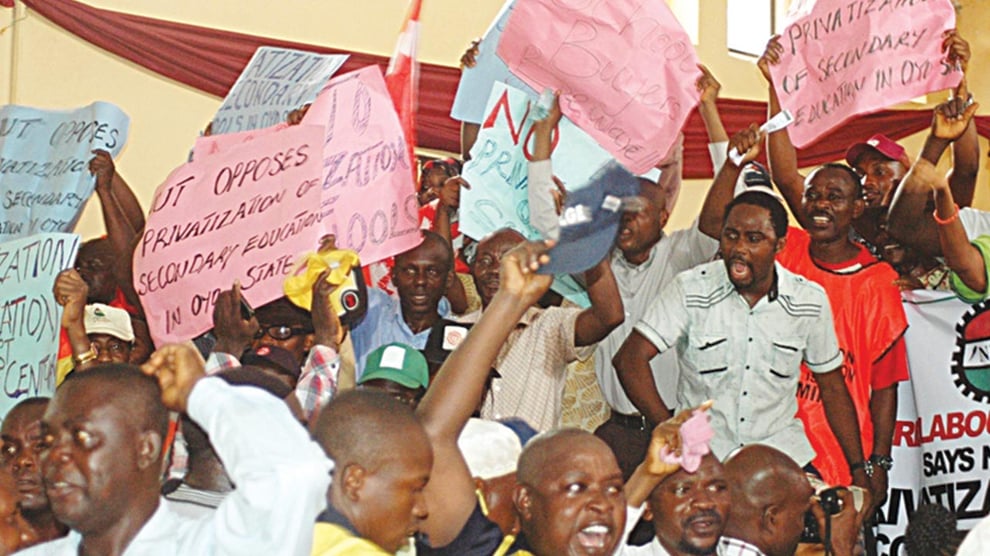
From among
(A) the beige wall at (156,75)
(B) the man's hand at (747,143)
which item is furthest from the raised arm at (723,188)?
(A) the beige wall at (156,75)

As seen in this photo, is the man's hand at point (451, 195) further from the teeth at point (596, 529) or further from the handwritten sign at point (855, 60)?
the teeth at point (596, 529)

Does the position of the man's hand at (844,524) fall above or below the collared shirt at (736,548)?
above

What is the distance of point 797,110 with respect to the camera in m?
5.86

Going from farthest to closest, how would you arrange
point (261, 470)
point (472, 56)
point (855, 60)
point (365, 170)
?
point (472, 56)
point (855, 60)
point (365, 170)
point (261, 470)

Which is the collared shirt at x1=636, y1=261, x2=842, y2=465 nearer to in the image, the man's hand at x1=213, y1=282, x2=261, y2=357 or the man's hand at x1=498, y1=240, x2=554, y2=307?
the man's hand at x1=213, y1=282, x2=261, y2=357

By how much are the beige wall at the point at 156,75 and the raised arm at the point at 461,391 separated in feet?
16.0

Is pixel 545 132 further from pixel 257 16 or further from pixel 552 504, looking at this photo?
pixel 257 16

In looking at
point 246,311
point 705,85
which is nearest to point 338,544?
point 246,311

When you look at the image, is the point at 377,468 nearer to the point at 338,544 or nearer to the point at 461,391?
the point at 338,544

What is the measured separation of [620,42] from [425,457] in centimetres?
306

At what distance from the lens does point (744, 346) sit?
5.18 metres

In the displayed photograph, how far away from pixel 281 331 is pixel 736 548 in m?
1.62

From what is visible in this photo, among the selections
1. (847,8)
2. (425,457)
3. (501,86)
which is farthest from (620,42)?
(425,457)

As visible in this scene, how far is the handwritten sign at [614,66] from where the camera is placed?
557cm
